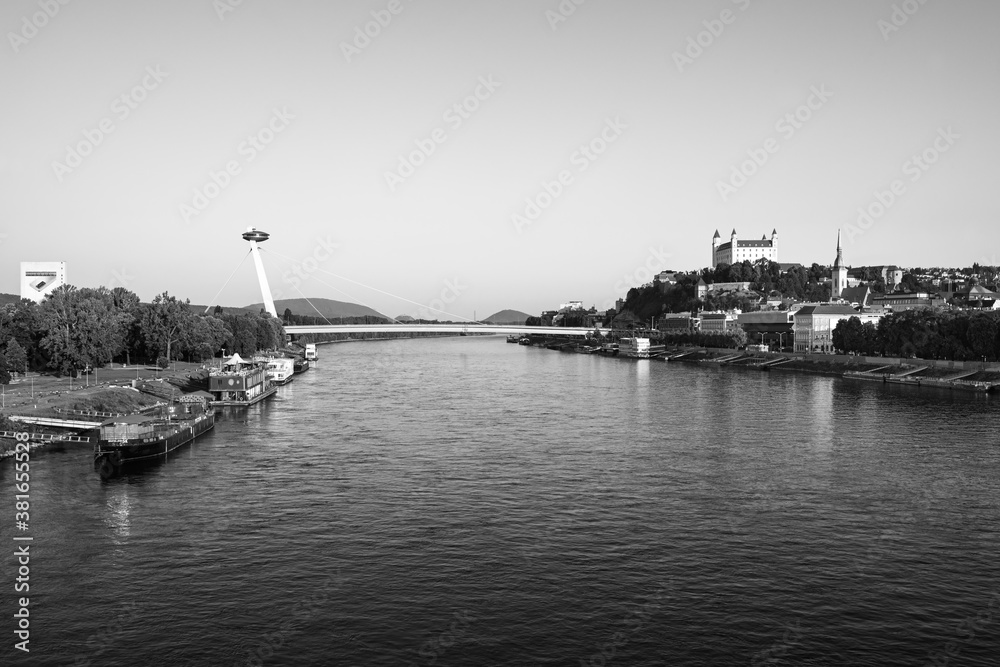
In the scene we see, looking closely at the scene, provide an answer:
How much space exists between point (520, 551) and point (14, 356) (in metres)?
33.5

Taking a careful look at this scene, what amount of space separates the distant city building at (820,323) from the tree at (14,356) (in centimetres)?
6818

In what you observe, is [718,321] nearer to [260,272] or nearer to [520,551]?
[260,272]

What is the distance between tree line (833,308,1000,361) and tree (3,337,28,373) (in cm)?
5611

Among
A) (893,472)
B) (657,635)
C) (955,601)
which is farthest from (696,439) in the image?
(657,635)

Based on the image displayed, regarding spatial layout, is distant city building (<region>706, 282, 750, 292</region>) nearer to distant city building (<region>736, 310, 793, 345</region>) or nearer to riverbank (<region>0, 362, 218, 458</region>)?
distant city building (<region>736, 310, 793, 345</region>)

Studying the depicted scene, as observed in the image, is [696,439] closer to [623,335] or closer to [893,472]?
[893,472]

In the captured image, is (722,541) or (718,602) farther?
(722,541)

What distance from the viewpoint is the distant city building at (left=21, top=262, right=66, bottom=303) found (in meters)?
67.7

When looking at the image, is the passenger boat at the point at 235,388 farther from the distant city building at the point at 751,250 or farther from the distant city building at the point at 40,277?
the distant city building at the point at 751,250

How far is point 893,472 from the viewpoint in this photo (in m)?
22.3

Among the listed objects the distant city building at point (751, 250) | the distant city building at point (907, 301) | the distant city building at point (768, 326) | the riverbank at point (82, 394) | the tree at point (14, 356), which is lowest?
the riverbank at point (82, 394)

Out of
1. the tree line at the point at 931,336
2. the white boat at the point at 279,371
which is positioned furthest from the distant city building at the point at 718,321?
the white boat at the point at 279,371

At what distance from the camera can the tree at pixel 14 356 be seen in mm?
37938

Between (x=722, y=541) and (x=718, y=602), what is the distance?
308 centimetres
